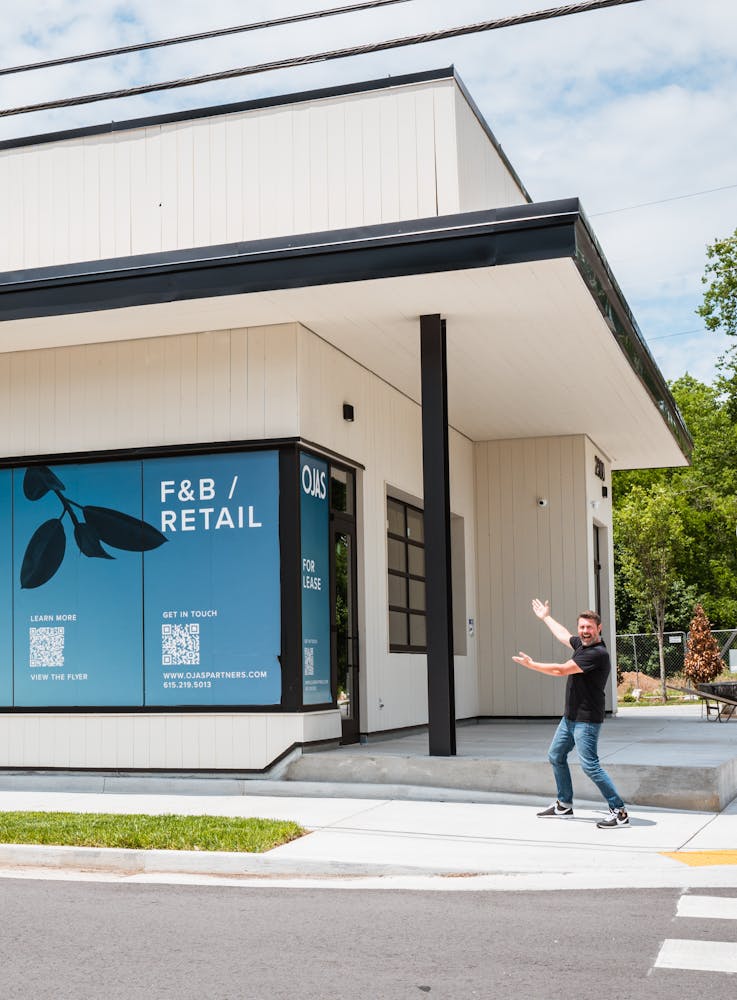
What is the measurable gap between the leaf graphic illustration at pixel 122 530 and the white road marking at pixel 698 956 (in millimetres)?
8190

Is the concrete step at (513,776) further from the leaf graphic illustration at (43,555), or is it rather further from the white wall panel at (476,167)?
the white wall panel at (476,167)

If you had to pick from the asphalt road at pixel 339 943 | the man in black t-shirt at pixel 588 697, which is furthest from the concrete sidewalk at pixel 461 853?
the asphalt road at pixel 339 943

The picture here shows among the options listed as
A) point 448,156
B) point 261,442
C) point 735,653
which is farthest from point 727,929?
point 735,653

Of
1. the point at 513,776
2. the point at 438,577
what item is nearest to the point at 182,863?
the point at 513,776

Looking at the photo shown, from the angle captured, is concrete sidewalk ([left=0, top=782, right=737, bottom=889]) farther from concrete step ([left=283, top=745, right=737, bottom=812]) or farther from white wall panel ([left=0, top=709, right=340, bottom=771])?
white wall panel ([left=0, top=709, right=340, bottom=771])

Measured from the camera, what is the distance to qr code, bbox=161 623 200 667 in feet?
42.4

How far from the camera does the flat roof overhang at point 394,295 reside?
36.3ft

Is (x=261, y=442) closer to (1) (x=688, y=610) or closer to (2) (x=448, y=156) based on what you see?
(2) (x=448, y=156)

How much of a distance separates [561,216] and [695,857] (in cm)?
542

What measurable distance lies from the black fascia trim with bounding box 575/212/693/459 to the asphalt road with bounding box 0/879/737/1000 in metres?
5.86

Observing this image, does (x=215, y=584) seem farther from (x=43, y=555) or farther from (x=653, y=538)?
(x=653, y=538)

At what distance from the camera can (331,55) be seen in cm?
1058

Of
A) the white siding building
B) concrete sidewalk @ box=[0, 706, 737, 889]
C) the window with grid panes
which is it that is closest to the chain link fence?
the window with grid panes

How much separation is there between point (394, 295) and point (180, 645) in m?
4.30
